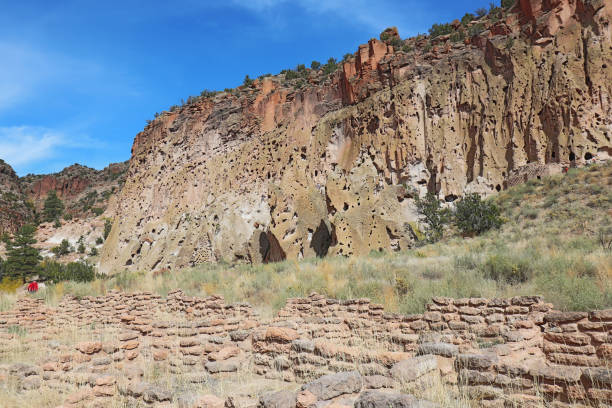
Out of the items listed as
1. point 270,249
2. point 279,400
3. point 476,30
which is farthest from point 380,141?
point 279,400

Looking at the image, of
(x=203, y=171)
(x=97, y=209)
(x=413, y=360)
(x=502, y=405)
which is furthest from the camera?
(x=97, y=209)

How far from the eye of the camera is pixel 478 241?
51.3ft

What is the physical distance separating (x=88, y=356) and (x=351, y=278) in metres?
7.38

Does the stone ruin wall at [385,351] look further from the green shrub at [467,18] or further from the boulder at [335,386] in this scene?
the green shrub at [467,18]

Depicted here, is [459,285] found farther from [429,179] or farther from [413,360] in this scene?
[429,179]

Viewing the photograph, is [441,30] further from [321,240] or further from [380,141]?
[321,240]

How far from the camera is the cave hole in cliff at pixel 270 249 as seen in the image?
873 inches

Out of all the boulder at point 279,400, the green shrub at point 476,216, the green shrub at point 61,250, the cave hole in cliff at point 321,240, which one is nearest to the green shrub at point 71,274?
the cave hole in cliff at point 321,240

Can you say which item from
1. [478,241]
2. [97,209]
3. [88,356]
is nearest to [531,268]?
[478,241]

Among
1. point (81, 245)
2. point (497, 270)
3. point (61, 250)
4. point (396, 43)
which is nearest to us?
point (497, 270)

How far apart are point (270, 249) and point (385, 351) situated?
18.0 metres

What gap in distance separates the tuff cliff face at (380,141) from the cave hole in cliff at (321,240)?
0.19 ft

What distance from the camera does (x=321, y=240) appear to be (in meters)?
21.5

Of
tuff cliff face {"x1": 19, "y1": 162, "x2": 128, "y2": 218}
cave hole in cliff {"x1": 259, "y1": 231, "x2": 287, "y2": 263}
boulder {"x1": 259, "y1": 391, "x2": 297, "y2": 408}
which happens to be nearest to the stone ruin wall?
boulder {"x1": 259, "y1": 391, "x2": 297, "y2": 408}
